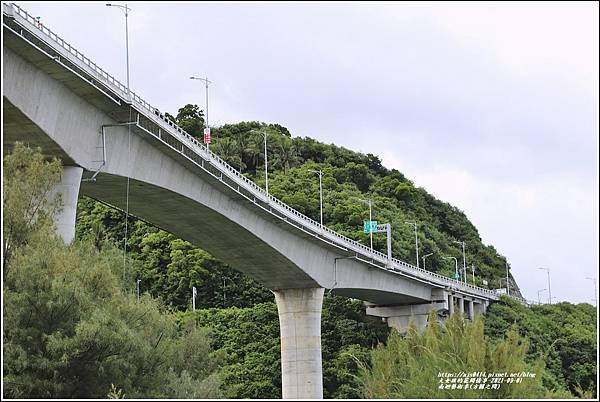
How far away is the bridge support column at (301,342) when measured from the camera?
57.1 metres

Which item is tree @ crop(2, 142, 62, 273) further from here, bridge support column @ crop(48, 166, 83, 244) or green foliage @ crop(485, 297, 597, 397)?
green foliage @ crop(485, 297, 597, 397)

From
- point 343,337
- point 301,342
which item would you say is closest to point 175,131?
point 301,342

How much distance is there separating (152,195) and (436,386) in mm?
18814

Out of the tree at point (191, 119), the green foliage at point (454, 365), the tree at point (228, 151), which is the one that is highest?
the tree at point (191, 119)

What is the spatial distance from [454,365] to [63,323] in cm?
1169

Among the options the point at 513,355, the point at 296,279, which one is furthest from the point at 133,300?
the point at 296,279

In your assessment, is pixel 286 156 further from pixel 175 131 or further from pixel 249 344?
pixel 175 131

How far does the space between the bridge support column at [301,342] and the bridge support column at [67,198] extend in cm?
2699

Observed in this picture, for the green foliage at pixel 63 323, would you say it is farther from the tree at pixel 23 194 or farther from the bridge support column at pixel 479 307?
the bridge support column at pixel 479 307

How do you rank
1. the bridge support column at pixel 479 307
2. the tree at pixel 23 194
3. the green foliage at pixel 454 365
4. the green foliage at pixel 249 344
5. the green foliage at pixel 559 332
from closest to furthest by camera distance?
1. the green foliage at pixel 454 365
2. the tree at pixel 23 194
3. the green foliage at pixel 249 344
4. the green foliage at pixel 559 332
5. the bridge support column at pixel 479 307

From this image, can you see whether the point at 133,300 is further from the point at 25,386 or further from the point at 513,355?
the point at 513,355

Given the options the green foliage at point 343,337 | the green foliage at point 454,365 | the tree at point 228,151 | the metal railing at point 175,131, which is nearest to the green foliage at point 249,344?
the green foliage at point 343,337

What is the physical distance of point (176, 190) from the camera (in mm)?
40125

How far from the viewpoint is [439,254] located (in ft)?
325
